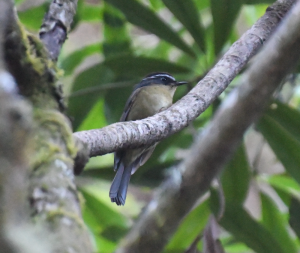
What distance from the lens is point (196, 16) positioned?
2.36m

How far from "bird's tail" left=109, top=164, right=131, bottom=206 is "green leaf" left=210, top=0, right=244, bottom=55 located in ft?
2.99

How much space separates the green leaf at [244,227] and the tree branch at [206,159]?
5.53 feet

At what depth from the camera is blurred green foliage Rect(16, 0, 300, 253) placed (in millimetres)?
2330

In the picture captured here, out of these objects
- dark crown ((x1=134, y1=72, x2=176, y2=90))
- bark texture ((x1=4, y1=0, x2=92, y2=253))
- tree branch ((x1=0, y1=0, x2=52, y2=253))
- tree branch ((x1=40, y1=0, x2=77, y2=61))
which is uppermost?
tree branch ((x1=0, y1=0, x2=52, y2=253))

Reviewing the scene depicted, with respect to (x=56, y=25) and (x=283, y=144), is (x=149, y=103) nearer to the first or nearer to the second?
(x=283, y=144)

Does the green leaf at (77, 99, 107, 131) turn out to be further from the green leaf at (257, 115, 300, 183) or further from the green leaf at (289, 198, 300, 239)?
the green leaf at (289, 198, 300, 239)

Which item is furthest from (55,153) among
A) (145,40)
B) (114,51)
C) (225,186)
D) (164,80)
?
(145,40)

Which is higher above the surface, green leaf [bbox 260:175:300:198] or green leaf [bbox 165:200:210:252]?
green leaf [bbox 260:175:300:198]

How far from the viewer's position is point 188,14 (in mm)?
2348

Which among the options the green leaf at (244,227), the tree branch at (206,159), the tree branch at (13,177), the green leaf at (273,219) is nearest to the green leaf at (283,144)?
the green leaf at (244,227)

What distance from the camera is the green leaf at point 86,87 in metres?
2.72

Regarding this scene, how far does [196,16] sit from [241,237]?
121 cm

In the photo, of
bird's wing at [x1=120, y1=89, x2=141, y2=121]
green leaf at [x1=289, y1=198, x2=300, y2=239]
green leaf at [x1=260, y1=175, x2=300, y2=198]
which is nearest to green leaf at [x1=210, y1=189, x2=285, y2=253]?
green leaf at [x1=289, y1=198, x2=300, y2=239]

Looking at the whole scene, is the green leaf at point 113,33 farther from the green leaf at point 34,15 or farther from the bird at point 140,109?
the green leaf at point 34,15
